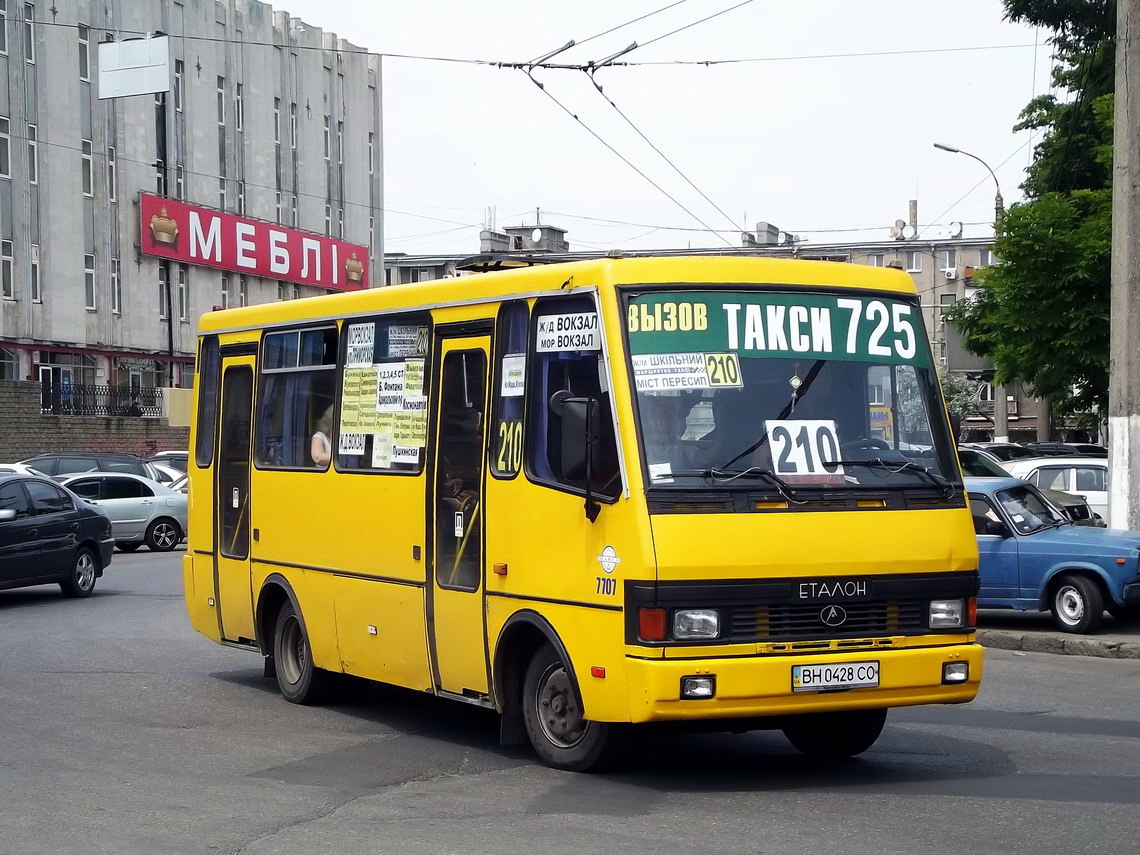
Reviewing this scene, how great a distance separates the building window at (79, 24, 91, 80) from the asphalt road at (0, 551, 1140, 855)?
4220cm

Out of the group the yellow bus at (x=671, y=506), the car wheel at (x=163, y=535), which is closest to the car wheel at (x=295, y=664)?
the yellow bus at (x=671, y=506)

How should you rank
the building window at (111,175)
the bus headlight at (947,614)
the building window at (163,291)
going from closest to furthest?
the bus headlight at (947,614) → the building window at (111,175) → the building window at (163,291)

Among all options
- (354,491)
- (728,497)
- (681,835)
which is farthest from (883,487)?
(354,491)

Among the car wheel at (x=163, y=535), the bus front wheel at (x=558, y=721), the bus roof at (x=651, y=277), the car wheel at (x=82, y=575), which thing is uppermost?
the bus roof at (x=651, y=277)

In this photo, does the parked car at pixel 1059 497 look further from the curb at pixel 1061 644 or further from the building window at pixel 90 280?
the building window at pixel 90 280

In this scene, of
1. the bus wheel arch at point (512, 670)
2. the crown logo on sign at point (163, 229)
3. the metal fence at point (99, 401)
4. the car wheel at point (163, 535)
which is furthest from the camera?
the crown logo on sign at point (163, 229)

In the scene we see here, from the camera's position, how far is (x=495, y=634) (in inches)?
345

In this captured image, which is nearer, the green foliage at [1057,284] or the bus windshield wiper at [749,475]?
the bus windshield wiper at [749,475]

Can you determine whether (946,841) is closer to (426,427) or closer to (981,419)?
(426,427)

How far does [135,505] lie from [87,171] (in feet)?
84.1

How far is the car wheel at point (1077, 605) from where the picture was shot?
14977 mm

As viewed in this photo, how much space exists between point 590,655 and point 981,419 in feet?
284

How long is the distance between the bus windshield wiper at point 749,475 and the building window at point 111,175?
48203 mm

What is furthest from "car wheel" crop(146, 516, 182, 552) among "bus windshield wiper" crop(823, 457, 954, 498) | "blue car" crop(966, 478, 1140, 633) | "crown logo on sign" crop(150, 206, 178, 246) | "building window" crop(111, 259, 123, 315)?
"crown logo on sign" crop(150, 206, 178, 246)
